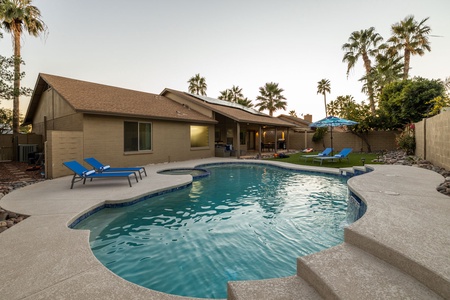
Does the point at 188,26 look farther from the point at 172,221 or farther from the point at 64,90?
the point at 172,221

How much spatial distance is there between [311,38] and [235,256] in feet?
55.8

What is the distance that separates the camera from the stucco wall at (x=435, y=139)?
7.53m

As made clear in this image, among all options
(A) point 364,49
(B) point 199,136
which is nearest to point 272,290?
(B) point 199,136

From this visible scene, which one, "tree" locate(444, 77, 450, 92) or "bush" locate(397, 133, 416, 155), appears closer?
"bush" locate(397, 133, 416, 155)

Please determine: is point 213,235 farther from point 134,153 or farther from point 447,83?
point 447,83

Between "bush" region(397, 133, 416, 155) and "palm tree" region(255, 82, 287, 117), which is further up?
"palm tree" region(255, 82, 287, 117)

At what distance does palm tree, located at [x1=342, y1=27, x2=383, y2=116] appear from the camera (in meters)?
23.9

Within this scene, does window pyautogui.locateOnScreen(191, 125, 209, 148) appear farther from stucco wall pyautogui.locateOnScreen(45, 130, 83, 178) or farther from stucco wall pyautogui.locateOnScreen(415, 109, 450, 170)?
stucco wall pyautogui.locateOnScreen(415, 109, 450, 170)

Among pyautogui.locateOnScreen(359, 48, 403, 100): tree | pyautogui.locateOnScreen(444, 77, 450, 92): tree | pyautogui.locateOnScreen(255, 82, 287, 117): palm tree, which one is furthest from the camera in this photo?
pyautogui.locateOnScreen(255, 82, 287, 117): palm tree

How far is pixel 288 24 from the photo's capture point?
1451 centimetres

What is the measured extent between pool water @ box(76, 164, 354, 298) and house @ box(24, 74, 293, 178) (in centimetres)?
582

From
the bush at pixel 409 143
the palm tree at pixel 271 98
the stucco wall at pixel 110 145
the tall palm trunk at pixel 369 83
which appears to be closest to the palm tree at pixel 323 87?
the palm tree at pixel 271 98

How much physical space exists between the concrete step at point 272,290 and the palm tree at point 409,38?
2701cm

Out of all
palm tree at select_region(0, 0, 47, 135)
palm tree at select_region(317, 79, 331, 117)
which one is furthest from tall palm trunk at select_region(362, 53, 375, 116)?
palm tree at select_region(0, 0, 47, 135)
